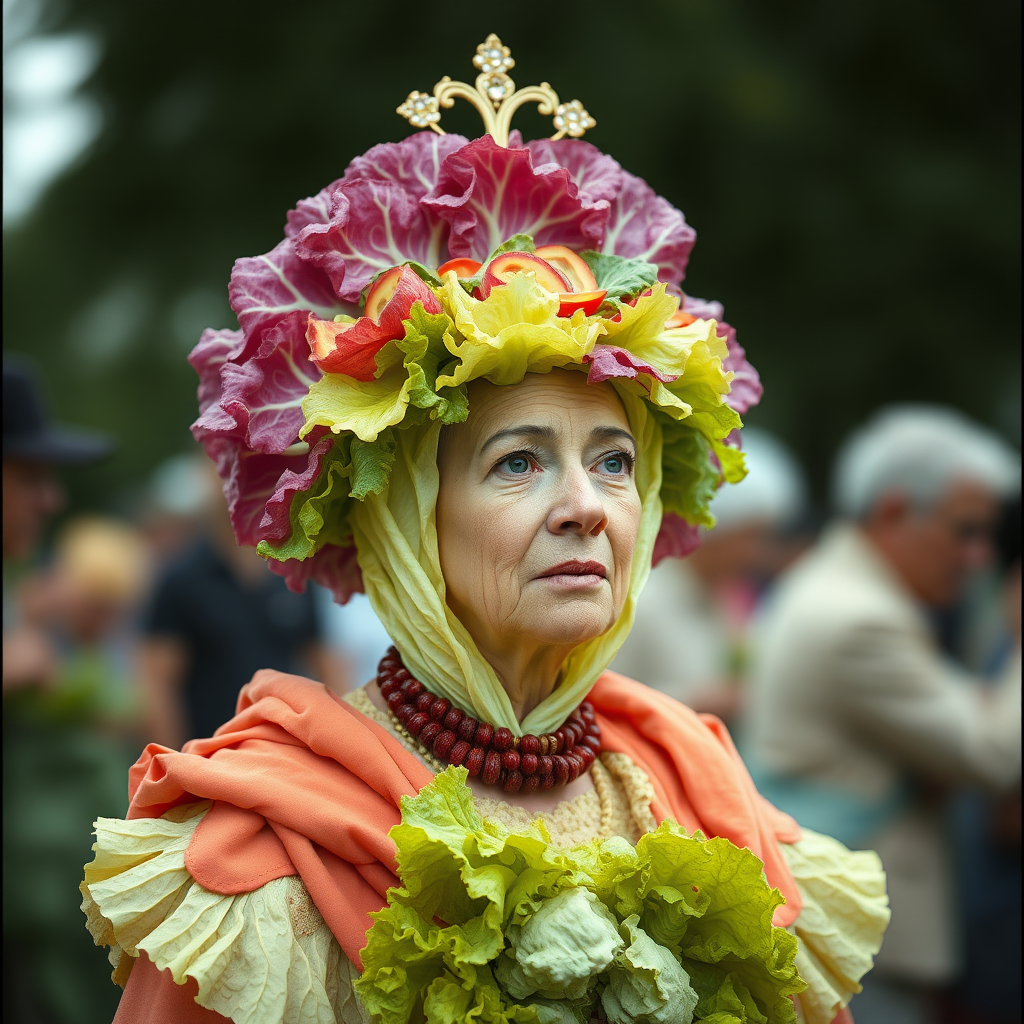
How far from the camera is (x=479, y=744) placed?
2.44m

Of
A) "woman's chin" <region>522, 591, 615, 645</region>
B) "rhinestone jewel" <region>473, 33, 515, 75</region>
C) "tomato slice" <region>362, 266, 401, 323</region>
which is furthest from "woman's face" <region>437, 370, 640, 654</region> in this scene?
"rhinestone jewel" <region>473, 33, 515, 75</region>

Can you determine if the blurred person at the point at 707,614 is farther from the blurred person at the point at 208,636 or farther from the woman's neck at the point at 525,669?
the woman's neck at the point at 525,669

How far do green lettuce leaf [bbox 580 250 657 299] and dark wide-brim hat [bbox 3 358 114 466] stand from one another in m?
2.31

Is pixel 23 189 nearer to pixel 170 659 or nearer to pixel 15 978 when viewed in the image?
pixel 170 659

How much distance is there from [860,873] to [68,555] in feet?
19.0

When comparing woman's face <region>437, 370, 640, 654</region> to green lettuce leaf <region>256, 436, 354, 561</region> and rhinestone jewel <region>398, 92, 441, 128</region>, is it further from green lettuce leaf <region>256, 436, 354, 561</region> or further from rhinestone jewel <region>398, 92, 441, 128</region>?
rhinestone jewel <region>398, 92, 441, 128</region>

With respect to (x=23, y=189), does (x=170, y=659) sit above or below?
below

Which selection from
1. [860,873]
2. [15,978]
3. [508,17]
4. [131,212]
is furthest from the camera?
[131,212]

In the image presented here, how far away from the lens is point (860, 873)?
8.96ft

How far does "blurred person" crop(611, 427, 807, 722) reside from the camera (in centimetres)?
572

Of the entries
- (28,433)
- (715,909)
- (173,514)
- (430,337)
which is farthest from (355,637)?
(715,909)

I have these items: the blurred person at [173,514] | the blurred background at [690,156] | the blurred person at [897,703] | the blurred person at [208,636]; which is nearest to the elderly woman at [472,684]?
the blurred person at [897,703]

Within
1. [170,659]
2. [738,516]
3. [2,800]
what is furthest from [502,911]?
[738,516]

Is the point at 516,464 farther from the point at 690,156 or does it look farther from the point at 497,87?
the point at 690,156
